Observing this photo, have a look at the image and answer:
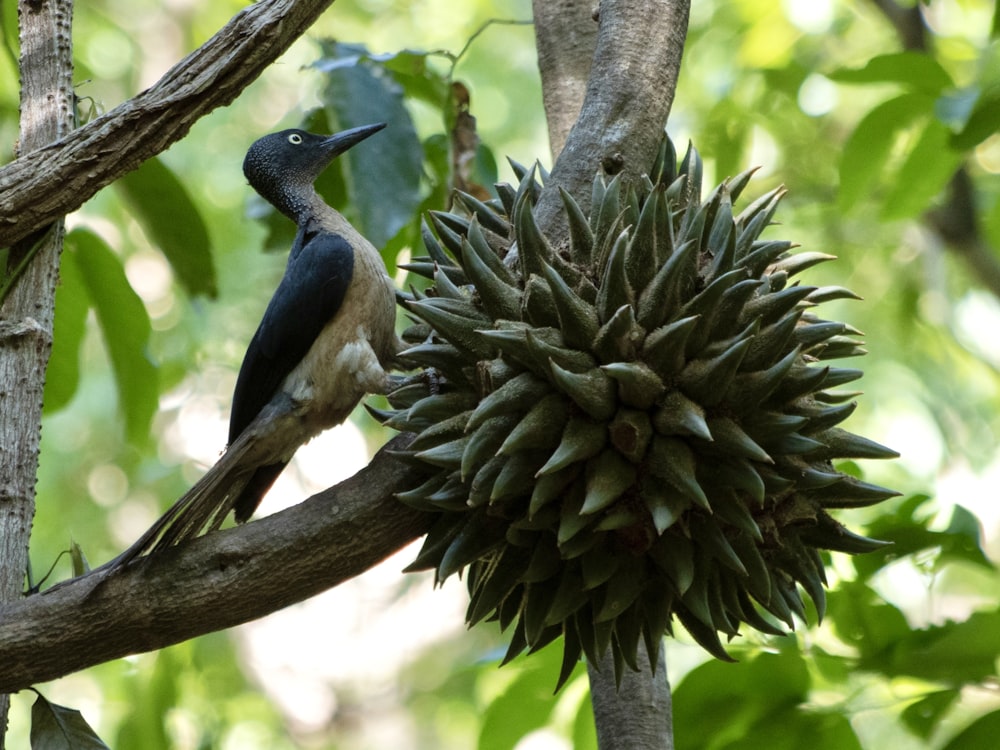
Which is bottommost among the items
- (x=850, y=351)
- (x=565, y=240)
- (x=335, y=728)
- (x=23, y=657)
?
(x=23, y=657)

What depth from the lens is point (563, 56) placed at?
361 centimetres

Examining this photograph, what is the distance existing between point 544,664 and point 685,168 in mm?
1693

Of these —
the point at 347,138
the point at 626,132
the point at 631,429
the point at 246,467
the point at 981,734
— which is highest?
the point at 347,138

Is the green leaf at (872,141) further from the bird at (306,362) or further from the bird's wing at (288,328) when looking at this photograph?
the bird's wing at (288,328)

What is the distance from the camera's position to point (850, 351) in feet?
9.02

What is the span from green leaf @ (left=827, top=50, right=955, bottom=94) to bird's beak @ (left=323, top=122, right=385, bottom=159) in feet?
5.70

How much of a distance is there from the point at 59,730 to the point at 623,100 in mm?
2110

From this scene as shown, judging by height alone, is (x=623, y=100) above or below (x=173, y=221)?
below

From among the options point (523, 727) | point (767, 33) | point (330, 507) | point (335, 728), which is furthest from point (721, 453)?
point (335, 728)

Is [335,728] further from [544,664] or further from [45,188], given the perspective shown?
[45,188]

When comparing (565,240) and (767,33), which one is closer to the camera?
(565,240)

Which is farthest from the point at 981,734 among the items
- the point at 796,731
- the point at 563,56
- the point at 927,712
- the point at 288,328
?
the point at 563,56

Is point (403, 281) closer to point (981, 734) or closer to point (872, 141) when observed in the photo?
point (872, 141)

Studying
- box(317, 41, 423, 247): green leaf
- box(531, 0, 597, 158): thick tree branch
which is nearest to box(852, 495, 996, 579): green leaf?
box(531, 0, 597, 158): thick tree branch
